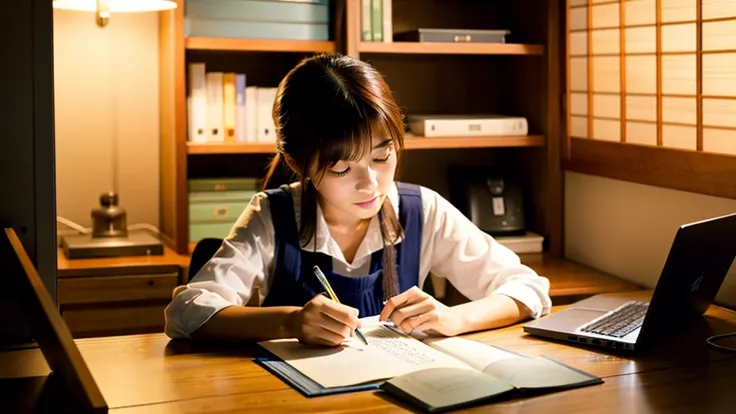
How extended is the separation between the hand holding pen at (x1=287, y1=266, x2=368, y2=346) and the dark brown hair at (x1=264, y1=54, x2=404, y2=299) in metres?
0.31

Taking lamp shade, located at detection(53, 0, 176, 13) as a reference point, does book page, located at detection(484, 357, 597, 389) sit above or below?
below

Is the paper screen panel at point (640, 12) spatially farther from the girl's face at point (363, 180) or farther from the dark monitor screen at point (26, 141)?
the dark monitor screen at point (26, 141)

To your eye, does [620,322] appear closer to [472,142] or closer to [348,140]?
[348,140]

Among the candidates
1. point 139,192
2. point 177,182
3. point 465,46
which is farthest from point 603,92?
point 139,192

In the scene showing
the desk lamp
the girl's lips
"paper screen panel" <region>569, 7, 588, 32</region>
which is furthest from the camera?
"paper screen panel" <region>569, 7, 588, 32</region>

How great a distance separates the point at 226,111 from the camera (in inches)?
125

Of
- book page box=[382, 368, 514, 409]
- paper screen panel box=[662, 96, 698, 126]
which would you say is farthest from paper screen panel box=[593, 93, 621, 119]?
book page box=[382, 368, 514, 409]

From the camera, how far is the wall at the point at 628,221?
2602 millimetres

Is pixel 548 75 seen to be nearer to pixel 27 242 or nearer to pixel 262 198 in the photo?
pixel 262 198

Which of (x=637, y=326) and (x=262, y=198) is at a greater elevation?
(x=262, y=198)

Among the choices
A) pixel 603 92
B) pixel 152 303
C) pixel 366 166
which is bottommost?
pixel 152 303

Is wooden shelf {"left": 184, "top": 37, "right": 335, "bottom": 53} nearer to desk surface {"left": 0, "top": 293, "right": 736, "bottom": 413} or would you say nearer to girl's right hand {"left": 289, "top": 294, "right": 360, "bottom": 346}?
desk surface {"left": 0, "top": 293, "right": 736, "bottom": 413}

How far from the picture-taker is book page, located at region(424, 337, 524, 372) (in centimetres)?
174

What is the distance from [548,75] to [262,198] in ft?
4.69
